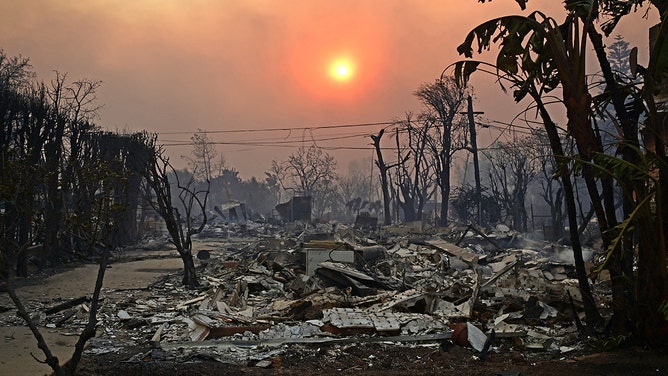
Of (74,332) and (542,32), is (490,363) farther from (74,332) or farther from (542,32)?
(74,332)

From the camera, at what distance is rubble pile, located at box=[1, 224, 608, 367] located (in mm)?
7297

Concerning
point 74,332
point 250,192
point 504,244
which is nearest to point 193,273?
point 74,332

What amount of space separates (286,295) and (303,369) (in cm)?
561

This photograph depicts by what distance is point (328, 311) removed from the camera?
28.2ft

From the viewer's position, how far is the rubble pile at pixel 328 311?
7.30m

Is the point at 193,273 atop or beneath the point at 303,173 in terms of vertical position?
beneath

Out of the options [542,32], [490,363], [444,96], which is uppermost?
[444,96]

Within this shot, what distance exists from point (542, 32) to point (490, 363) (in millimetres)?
4272

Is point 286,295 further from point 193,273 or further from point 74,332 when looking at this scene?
point 74,332

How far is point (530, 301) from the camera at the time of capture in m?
8.71

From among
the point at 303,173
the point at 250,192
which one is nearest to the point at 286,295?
the point at 303,173

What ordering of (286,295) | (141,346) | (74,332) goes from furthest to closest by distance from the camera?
Answer: (286,295), (74,332), (141,346)

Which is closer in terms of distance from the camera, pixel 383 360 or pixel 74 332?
pixel 383 360

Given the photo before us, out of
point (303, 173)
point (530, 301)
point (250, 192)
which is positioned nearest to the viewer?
point (530, 301)
